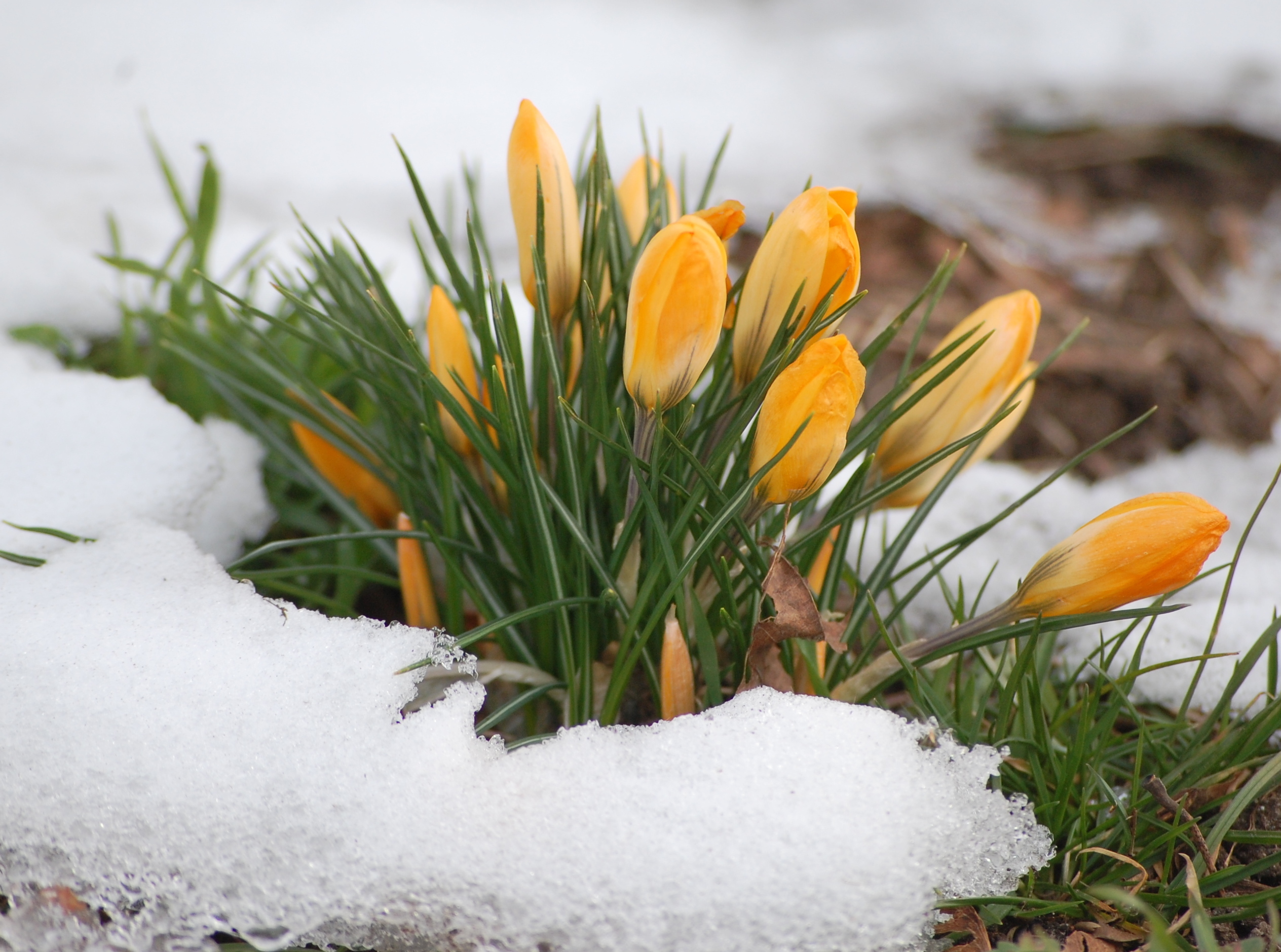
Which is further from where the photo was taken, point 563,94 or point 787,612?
point 563,94

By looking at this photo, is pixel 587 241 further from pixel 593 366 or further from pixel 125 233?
pixel 125 233

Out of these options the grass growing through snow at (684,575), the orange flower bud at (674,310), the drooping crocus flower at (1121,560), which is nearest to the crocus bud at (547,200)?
the grass growing through snow at (684,575)

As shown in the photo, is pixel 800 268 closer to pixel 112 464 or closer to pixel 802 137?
pixel 112 464

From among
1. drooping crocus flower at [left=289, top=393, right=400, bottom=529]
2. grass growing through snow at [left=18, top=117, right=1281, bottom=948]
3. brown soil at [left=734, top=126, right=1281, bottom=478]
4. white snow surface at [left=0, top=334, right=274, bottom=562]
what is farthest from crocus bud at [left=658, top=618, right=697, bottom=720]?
brown soil at [left=734, top=126, right=1281, bottom=478]

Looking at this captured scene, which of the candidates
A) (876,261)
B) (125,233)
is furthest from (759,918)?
(125,233)

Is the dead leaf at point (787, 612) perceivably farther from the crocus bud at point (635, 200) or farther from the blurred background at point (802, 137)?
the blurred background at point (802, 137)

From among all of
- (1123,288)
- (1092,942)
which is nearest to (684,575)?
(1092,942)
